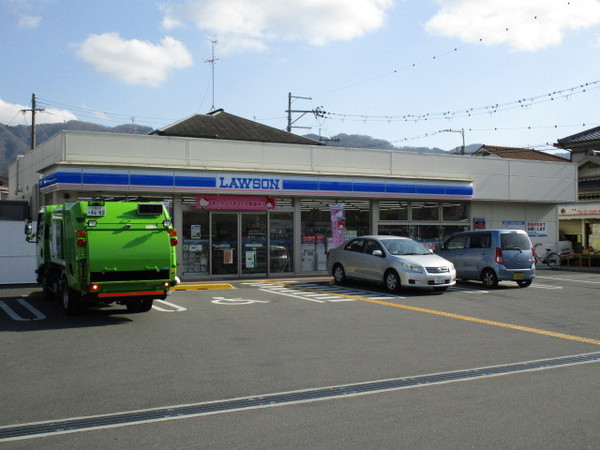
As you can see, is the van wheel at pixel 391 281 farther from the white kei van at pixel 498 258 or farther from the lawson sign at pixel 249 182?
the lawson sign at pixel 249 182

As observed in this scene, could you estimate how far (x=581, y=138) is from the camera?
46.8 m

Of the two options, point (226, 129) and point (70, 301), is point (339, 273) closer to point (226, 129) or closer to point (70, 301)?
point (70, 301)

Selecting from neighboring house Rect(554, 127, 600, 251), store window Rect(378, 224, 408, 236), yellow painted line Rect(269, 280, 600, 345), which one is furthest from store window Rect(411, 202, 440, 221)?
neighboring house Rect(554, 127, 600, 251)

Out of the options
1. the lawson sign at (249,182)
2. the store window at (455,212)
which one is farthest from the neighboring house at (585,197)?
the lawson sign at (249,182)

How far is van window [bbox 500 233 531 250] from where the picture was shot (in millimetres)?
17719

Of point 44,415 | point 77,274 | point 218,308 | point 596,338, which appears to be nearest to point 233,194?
point 218,308

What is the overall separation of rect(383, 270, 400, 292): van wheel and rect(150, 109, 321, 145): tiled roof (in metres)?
13.1

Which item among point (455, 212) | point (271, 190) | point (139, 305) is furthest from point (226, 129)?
point (139, 305)

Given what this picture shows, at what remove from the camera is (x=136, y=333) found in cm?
991

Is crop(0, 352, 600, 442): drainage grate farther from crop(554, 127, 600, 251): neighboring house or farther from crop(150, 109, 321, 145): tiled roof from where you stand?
crop(554, 127, 600, 251): neighboring house

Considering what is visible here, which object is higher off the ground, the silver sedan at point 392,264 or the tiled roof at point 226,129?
the tiled roof at point 226,129

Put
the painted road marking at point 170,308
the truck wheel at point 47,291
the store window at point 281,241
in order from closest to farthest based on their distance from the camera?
the painted road marking at point 170,308, the truck wheel at point 47,291, the store window at point 281,241

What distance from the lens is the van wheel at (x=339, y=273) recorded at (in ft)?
60.2

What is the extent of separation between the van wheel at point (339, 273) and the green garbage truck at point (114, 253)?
24.7ft
